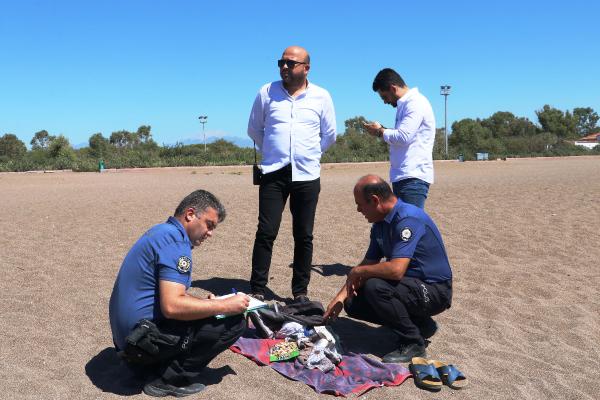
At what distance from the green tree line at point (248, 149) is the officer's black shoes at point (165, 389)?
16.8 metres

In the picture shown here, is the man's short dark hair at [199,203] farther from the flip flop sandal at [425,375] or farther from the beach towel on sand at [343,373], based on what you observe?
the flip flop sandal at [425,375]

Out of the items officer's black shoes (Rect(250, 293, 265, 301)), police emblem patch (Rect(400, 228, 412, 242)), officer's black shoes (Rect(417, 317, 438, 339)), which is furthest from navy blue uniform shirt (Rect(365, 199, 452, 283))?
officer's black shoes (Rect(250, 293, 265, 301))

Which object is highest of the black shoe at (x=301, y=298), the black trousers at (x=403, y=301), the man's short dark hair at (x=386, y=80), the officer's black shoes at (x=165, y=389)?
the man's short dark hair at (x=386, y=80)

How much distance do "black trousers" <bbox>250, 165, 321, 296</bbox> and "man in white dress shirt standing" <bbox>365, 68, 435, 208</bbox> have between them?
2.55 ft

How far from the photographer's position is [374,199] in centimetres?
420

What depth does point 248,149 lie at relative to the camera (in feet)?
165

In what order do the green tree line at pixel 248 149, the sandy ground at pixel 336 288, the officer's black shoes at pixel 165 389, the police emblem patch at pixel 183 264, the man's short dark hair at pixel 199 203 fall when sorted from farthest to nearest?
the green tree line at pixel 248 149 → the sandy ground at pixel 336 288 → the officer's black shoes at pixel 165 389 → the man's short dark hair at pixel 199 203 → the police emblem patch at pixel 183 264

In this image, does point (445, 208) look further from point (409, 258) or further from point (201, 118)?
point (201, 118)

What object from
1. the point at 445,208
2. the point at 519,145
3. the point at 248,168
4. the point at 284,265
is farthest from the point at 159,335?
the point at 519,145

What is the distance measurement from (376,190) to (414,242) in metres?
0.42

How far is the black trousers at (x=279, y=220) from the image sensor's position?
17.7ft

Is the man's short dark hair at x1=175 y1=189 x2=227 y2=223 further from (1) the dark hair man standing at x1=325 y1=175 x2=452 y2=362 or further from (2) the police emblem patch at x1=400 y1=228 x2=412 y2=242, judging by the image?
(2) the police emblem patch at x1=400 y1=228 x2=412 y2=242

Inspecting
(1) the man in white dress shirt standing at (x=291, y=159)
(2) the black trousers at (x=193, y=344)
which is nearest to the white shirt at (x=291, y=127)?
(1) the man in white dress shirt standing at (x=291, y=159)

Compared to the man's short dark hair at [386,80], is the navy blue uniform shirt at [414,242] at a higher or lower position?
lower
